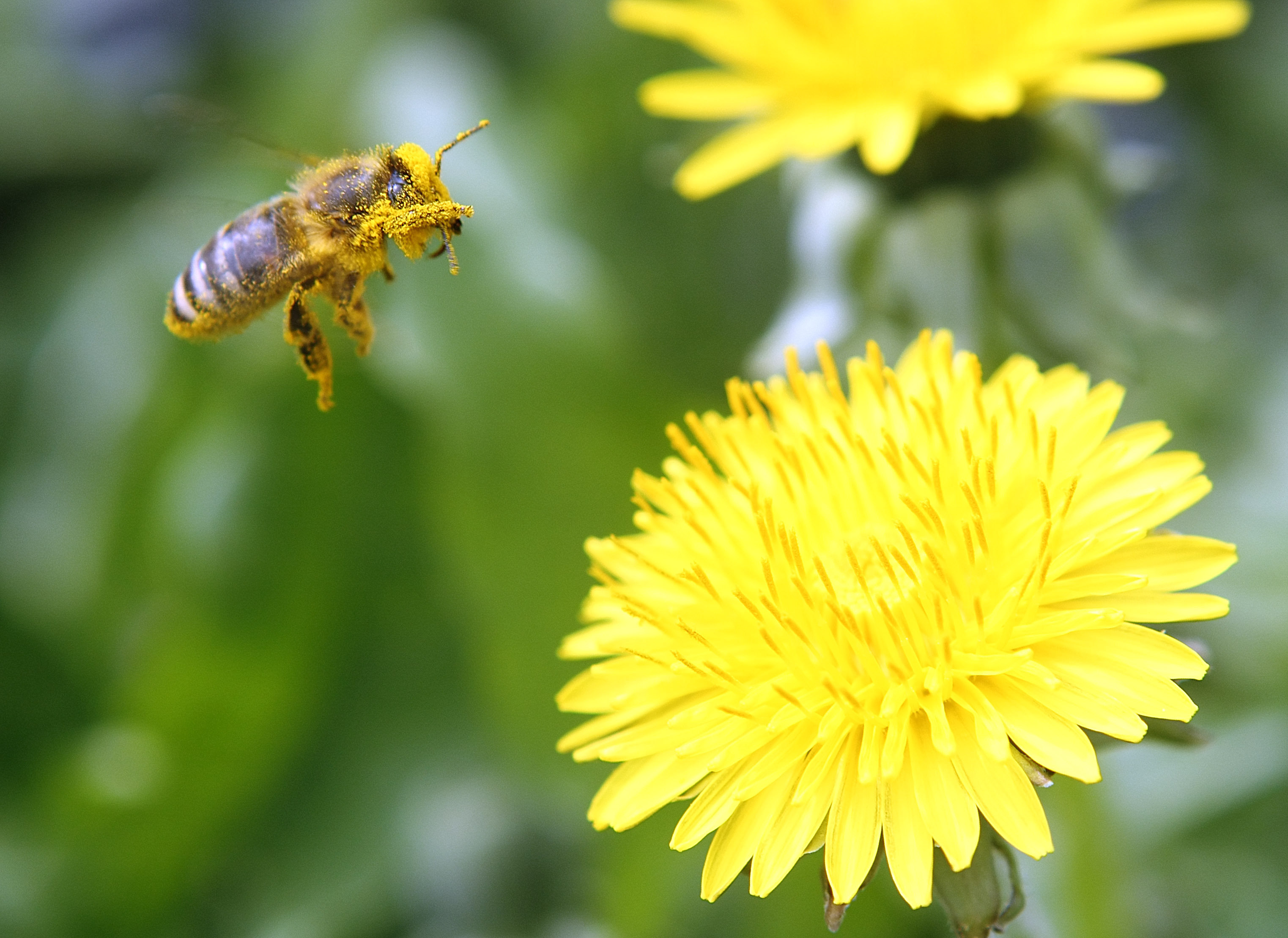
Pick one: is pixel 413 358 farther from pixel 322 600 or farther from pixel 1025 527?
pixel 1025 527

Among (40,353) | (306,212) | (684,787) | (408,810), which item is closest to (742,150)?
(306,212)

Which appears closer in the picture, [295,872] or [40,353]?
[295,872]

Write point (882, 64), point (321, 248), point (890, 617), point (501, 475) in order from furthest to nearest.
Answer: point (501, 475) < point (882, 64) < point (321, 248) < point (890, 617)

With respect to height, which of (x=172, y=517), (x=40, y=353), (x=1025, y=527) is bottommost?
(x=1025, y=527)

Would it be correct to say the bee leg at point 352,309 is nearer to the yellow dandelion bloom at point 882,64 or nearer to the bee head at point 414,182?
the bee head at point 414,182

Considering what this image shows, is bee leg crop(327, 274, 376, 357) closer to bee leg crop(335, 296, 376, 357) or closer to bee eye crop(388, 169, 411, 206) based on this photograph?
bee leg crop(335, 296, 376, 357)

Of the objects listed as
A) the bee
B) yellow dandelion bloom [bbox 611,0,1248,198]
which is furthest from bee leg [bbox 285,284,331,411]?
yellow dandelion bloom [bbox 611,0,1248,198]

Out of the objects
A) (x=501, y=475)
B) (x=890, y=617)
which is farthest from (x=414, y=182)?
(x=501, y=475)

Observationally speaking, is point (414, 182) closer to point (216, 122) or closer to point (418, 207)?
point (418, 207)
